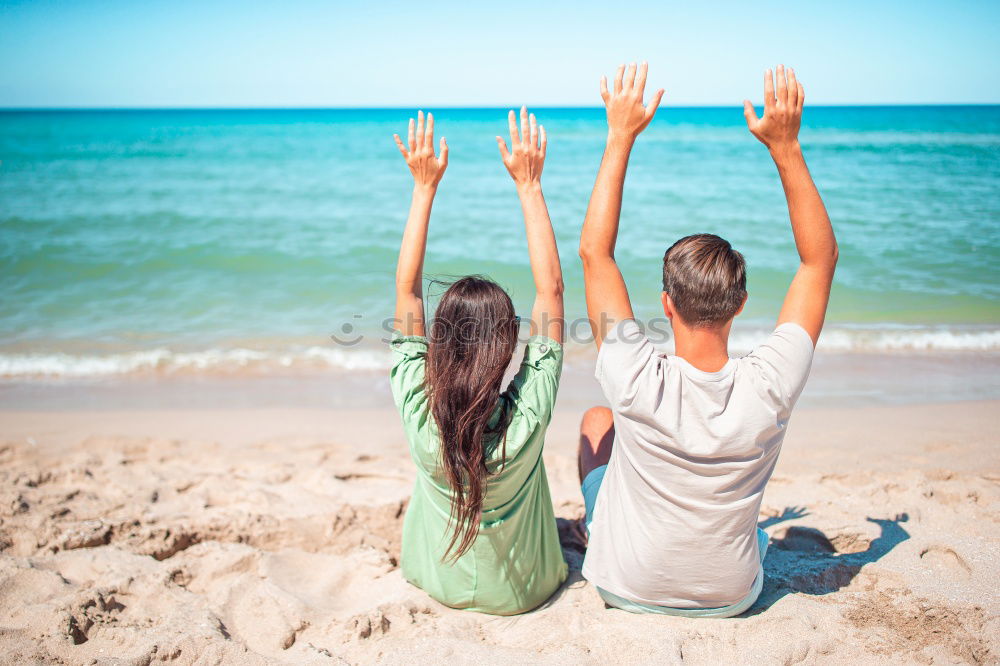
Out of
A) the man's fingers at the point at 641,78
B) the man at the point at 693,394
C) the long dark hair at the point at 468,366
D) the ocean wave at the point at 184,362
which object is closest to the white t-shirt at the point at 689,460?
the man at the point at 693,394

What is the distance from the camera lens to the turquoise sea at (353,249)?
6773 mm

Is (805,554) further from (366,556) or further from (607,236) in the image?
(366,556)

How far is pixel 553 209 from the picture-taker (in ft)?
46.2

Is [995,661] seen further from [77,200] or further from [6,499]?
[77,200]

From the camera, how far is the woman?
6.81 ft

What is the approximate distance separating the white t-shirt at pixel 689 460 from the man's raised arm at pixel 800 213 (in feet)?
0.30

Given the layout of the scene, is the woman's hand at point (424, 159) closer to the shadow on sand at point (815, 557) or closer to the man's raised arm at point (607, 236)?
the man's raised arm at point (607, 236)

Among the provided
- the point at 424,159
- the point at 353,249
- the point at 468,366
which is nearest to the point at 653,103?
the point at 424,159

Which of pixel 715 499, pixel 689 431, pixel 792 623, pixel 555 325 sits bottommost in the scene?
pixel 792 623

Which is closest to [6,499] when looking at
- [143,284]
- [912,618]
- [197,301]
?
[912,618]

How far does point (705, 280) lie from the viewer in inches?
74.8

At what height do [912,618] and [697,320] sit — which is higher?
[697,320]

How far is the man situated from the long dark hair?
30 centimetres

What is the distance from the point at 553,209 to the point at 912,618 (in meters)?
12.3
